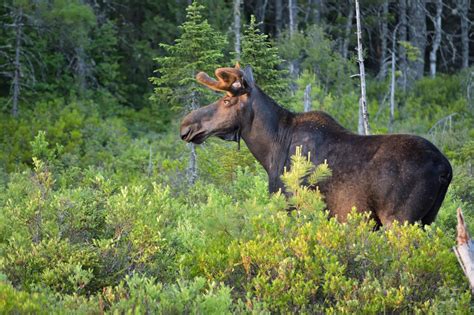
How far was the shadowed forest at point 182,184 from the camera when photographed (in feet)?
20.2

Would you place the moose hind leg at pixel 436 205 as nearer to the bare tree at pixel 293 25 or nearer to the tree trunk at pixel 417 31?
the bare tree at pixel 293 25

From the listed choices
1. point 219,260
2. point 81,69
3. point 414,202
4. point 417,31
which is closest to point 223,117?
point 414,202

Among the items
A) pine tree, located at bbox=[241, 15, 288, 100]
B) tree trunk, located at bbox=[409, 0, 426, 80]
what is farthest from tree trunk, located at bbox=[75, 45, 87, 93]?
tree trunk, located at bbox=[409, 0, 426, 80]

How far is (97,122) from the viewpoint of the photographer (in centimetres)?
2431

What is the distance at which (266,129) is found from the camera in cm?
899

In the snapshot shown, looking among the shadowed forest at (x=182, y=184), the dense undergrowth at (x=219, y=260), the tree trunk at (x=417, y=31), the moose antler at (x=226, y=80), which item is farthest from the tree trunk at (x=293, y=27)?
the dense undergrowth at (x=219, y=260)

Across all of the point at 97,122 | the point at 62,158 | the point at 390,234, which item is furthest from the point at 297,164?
the point at 97,122

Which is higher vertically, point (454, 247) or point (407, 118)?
point (454, 247)

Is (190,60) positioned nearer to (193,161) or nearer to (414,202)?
(193,161)

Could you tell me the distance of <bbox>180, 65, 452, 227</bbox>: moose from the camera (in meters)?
7.63

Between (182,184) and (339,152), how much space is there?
24.2 ft

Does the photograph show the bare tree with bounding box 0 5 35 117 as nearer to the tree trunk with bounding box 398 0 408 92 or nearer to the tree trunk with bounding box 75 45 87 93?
the tree trunk with bounding box 75 45 87 93

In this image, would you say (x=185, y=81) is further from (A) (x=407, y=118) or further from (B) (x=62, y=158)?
(A) (x=407, y=118)

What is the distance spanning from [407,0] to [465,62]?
3.96 meters
